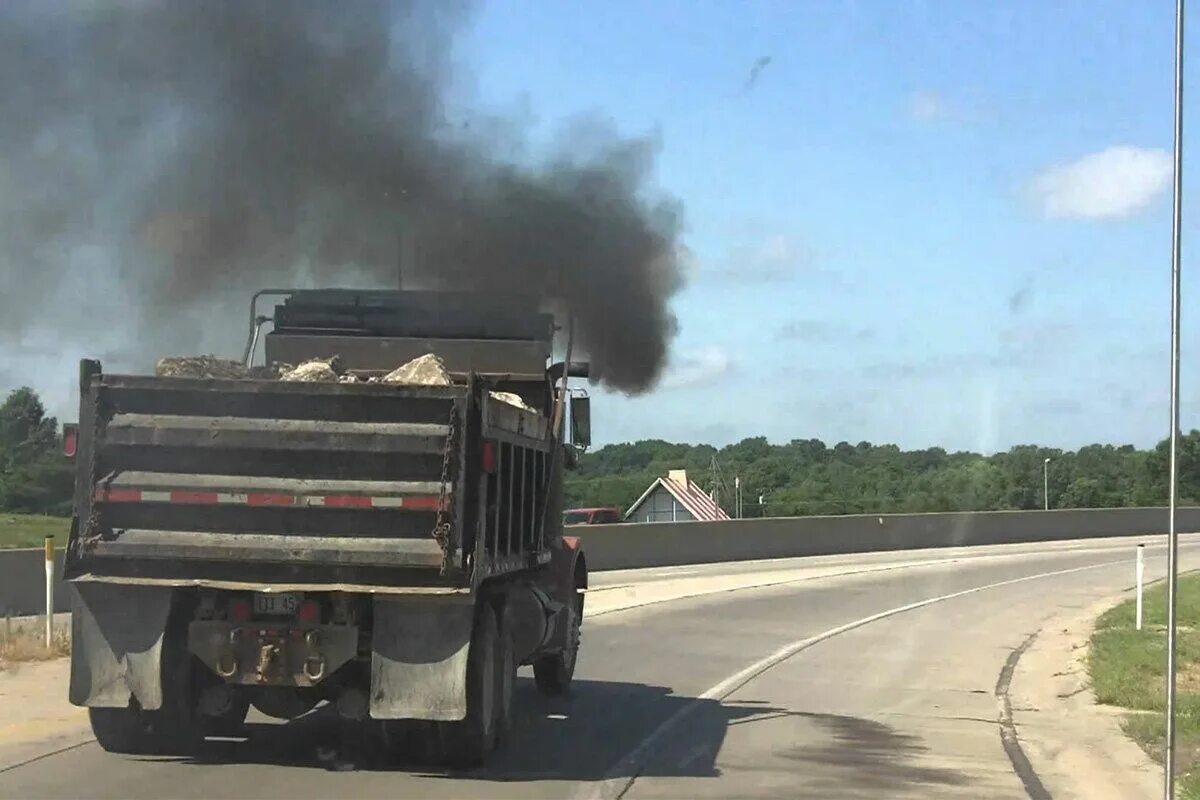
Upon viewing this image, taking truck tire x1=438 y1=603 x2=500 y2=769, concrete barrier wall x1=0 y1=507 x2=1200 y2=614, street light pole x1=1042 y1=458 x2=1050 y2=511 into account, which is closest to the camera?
truck tire x1=438 y1=603 x2=500 y2=769

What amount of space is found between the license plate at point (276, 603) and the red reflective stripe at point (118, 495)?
857 mm

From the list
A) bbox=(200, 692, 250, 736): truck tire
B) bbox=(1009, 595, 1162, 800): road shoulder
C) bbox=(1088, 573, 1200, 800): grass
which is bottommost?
bbox=(1009, 595, 1162, 800): road shoulder

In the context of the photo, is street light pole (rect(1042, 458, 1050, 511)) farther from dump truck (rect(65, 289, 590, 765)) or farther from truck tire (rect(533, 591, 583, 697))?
dump truck (rect(65, 289, 590, 765))

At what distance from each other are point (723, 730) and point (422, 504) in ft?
11.9

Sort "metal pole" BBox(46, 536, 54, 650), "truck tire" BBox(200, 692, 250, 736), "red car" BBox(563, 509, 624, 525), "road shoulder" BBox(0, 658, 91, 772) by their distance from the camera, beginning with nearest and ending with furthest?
"road shoulder" BBox(0, 658, 91, 772), "truck tire" BBox(200, 692, 250, 736), "metal pole" BBox(46, 536, 54, 650), "red car" BBox(563, 509, 624, 525)

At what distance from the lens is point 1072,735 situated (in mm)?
10703

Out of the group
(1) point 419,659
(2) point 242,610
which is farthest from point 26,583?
(1) point 419,659

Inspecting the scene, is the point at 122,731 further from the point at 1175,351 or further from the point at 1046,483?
the point at 1046,483

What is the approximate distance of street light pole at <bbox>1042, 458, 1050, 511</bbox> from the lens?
60.4 m

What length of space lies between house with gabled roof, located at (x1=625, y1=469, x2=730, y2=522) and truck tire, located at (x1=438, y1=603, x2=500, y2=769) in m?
26.2

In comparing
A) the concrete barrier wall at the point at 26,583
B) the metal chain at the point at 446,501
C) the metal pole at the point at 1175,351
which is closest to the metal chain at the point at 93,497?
the metal chain at the point at 446,501

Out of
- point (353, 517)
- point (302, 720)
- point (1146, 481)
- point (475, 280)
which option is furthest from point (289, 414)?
point (1146, 481)

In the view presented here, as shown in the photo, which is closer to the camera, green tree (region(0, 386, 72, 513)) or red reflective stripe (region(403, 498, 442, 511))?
red reflective stripe (region(403, 498, 442, 511))

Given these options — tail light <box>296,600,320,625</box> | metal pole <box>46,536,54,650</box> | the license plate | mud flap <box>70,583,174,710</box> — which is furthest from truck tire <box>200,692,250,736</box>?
metal pole <box>46,536,54,650</box>
